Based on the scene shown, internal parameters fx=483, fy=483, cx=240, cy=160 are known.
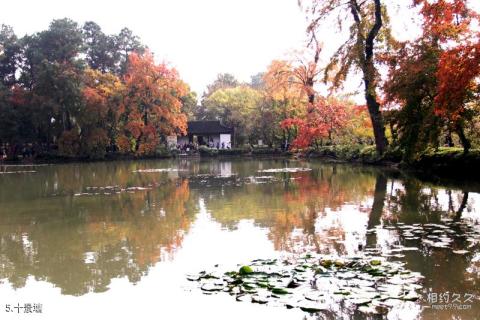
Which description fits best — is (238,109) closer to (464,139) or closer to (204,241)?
(464,139)

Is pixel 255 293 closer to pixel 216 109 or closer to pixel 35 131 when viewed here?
pixel 35 131

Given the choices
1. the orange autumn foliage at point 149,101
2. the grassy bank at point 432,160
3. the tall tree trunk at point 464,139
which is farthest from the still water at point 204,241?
the orange autumn foliage at point 149,101

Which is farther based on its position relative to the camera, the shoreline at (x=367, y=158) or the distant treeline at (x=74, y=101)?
the distant treeline at (x=74, y=101)

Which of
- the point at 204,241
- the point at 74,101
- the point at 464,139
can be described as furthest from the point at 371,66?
the point at 74,101

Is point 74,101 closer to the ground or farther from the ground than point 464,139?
farther from the ground

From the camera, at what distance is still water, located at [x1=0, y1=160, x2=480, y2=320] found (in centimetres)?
520

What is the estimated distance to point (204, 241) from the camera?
8.21m

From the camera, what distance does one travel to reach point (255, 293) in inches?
204

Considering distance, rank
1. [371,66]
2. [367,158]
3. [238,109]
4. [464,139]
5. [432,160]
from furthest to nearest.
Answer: [238,109], [367,158], [371,66], [432,160], [464,139]

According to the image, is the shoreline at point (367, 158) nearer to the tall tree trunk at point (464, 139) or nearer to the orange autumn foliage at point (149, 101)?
the tall tree trunk at point (464, 139)

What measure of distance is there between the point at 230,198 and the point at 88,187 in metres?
7.38

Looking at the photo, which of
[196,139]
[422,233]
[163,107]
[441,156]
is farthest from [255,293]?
[196,139]

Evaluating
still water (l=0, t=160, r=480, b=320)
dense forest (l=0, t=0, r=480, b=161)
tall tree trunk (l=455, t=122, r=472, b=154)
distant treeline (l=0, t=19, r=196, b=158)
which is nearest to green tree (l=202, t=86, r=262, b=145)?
dense forest (l=0, t=0, r=480, b=161)

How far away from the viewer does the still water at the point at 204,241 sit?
520 cm
